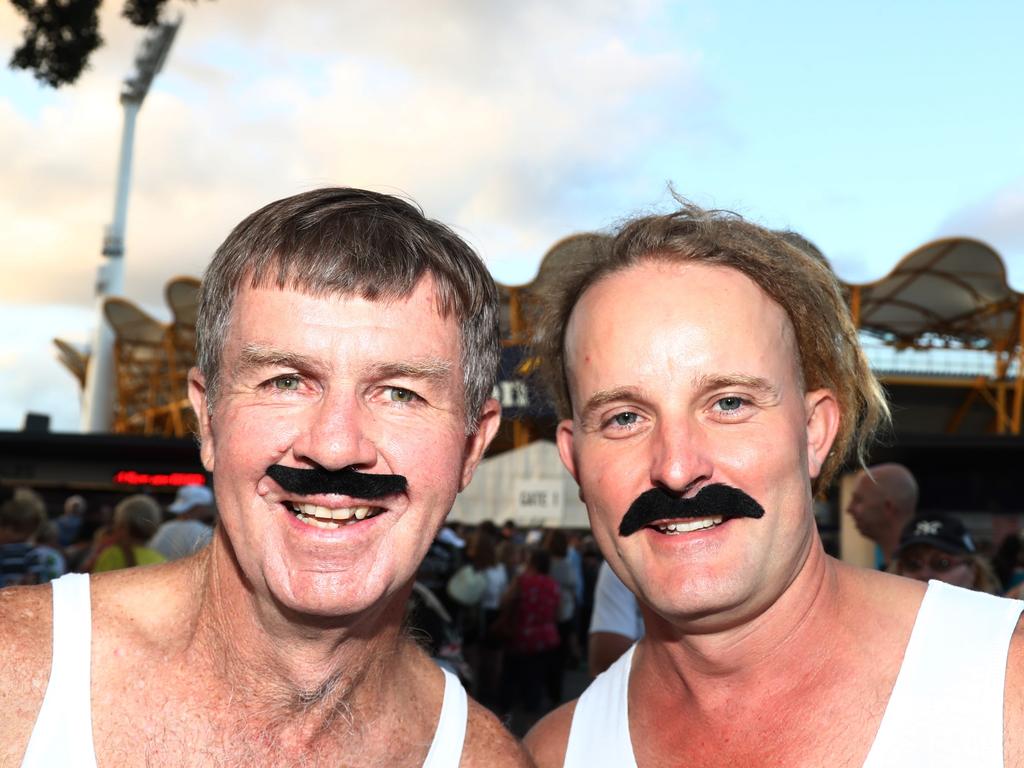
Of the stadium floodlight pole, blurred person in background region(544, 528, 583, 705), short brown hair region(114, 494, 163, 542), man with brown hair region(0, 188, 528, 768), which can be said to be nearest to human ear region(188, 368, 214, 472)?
man with brown hair region(0, 188, 528, 768)

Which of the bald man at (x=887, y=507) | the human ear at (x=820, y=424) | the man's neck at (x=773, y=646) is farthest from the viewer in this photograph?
the bald man at (x=887, y=507)

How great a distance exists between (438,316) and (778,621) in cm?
115

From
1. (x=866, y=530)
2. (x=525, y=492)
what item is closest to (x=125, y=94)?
(x=525, y=492)

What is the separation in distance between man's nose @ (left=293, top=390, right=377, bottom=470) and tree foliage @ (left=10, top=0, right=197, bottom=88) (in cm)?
547

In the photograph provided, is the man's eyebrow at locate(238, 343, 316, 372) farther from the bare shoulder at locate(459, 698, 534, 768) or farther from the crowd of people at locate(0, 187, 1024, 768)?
the bare shoulder at locate(459, 698, 534, 768)

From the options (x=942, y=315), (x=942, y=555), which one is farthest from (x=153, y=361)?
(x=942, y=555)

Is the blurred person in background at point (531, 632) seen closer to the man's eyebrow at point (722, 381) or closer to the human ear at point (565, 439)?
the human ear at point (565, 439)

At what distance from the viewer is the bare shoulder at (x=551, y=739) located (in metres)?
2.77

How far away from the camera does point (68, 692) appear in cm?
220

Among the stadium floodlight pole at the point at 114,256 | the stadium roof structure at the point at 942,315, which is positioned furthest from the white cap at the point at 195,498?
the stadium floodlight pole at the point at 114,256

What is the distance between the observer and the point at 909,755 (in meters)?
2.16

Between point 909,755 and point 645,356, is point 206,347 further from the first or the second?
point 909,755

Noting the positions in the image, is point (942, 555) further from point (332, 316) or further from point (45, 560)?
point (45, 560)

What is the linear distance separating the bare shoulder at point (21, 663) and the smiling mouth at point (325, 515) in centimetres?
63
